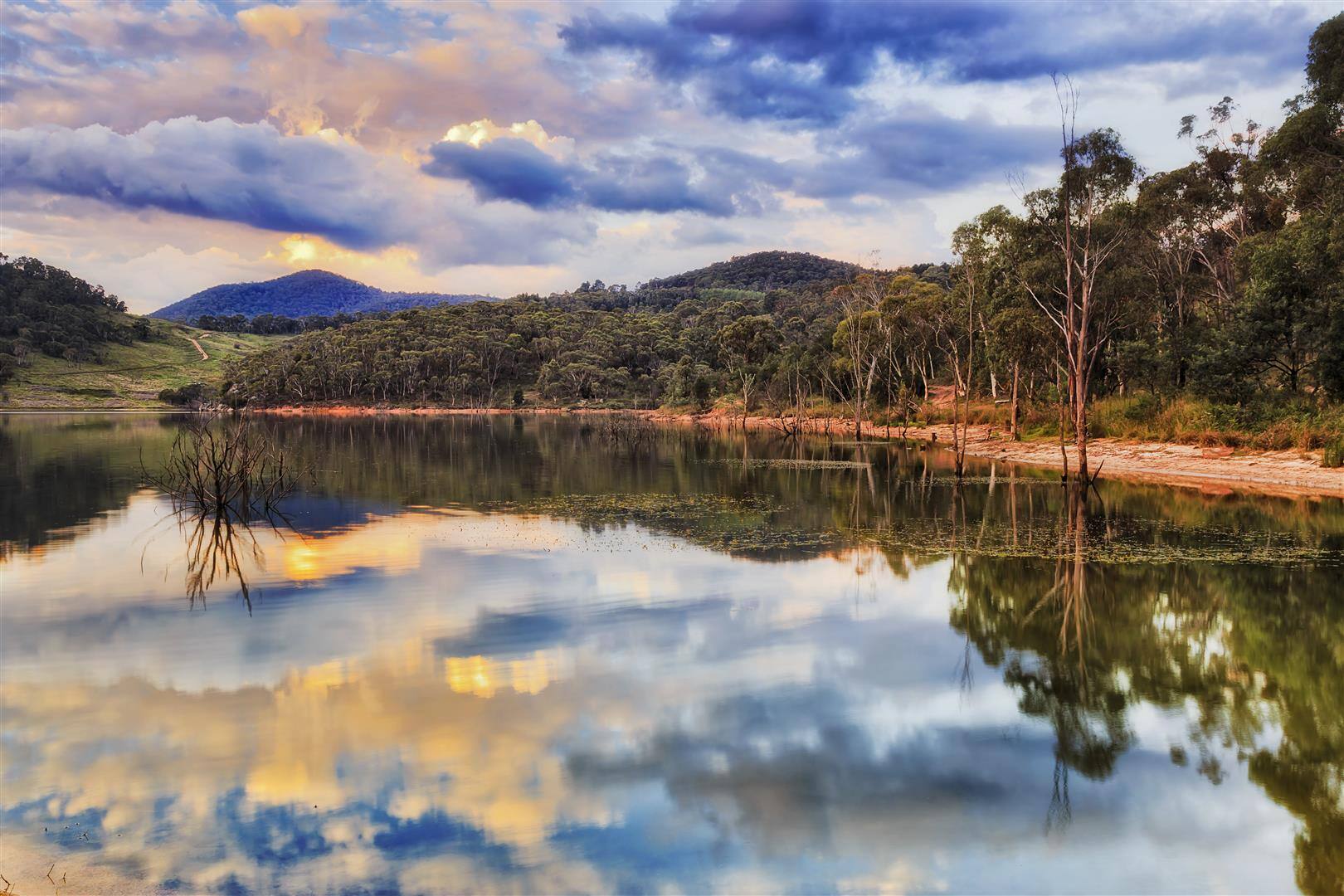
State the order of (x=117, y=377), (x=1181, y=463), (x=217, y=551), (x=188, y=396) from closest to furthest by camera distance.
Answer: (x=217, y=551), (x=1181, y=463), (x=188, y=396), (x=117, y=377)

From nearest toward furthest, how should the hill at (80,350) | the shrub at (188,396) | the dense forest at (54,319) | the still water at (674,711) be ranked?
the still water at (674,711), the hill at (80,350), the shrub at (188,396), the dense forest at (54,319)

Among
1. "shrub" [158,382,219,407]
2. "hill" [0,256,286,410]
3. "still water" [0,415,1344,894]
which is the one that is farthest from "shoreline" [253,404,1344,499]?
"hill" [0,256,286,410]

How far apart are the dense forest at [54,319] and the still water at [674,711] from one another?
5677 inches

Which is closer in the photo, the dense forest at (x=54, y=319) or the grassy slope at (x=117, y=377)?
the grassy slope at (x=117, y=377)

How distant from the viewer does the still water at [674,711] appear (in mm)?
6273

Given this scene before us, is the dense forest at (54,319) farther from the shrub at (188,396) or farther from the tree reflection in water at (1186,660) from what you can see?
the tree reflection in water at (1186,660)

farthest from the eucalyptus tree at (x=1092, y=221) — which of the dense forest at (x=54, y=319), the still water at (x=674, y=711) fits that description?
the dense forest at (x=54, y=319)

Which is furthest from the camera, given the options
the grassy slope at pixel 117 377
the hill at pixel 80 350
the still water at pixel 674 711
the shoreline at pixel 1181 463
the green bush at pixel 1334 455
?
the hill at pixel 80 350

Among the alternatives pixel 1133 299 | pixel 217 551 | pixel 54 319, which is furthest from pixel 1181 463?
pixel 54 319

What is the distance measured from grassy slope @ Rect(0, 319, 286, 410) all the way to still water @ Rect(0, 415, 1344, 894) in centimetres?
12906

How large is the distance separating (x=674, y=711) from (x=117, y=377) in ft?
527

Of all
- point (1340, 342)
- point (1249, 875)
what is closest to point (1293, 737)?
point (1249, 875)

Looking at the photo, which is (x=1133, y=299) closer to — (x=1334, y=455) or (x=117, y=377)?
(x=1334, y=455)

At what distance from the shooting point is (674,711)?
8.95m
